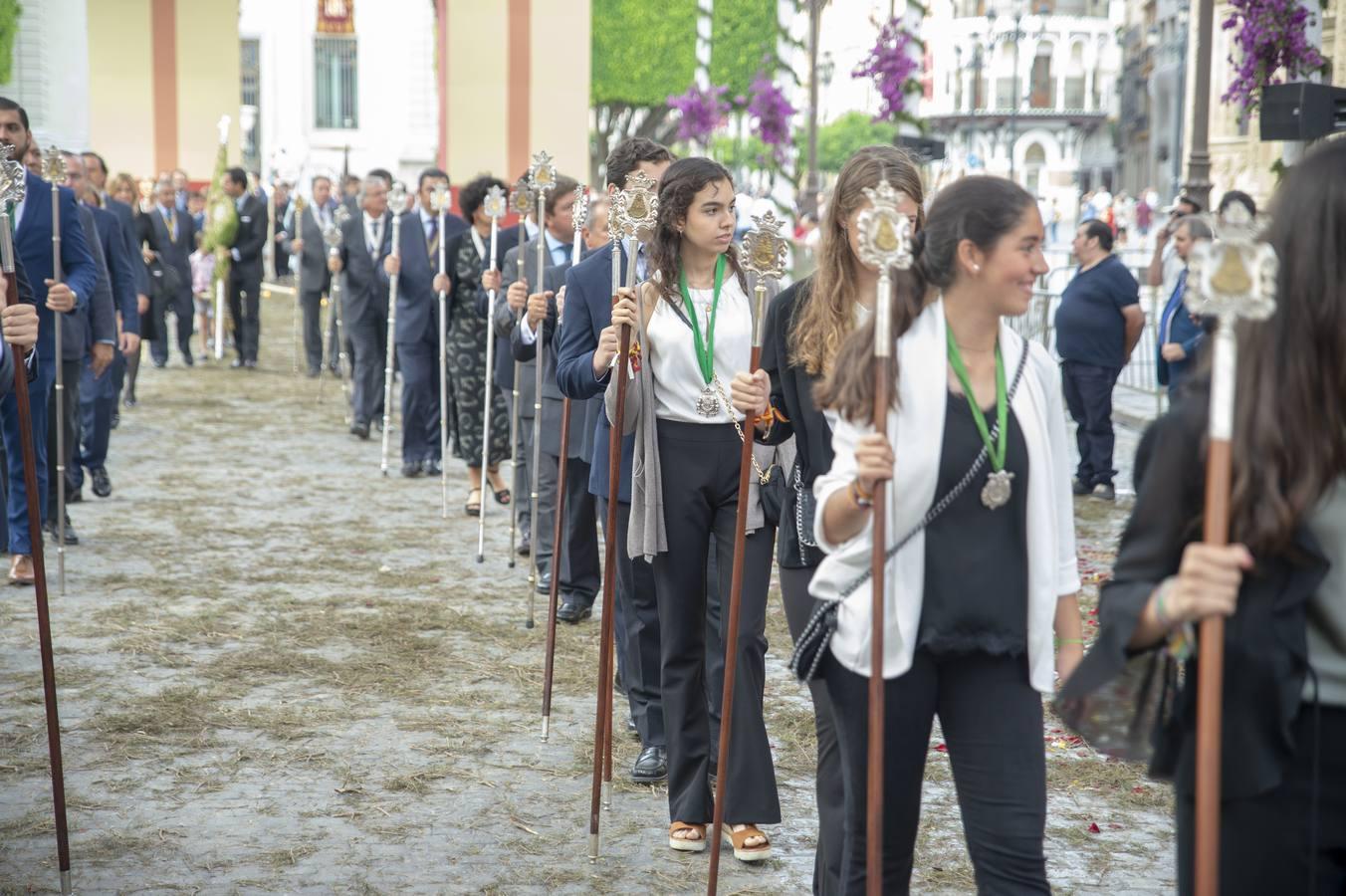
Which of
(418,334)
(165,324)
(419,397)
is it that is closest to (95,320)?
(418,334)

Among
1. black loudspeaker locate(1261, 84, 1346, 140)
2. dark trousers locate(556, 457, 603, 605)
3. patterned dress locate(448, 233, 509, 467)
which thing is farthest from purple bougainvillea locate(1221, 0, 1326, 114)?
dark trousers locate(556, 457, 603, 605)

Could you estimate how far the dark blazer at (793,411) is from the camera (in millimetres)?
4375

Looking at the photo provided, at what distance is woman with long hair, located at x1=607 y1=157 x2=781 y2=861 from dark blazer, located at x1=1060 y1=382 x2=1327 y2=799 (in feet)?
8.46

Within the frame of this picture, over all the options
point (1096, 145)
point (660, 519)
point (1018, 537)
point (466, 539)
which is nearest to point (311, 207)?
point (466, 539)

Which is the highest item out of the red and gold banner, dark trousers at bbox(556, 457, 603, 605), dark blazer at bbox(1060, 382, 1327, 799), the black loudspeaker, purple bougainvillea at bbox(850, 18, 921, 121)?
the red and gold banner

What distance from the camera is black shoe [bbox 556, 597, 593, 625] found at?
860cm

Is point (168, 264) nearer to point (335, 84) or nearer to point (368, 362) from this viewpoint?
point (368, 362)

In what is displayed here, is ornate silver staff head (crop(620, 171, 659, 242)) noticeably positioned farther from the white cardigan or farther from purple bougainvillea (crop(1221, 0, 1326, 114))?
purple bougainvillea (crop(1221, 0, 1326, 114))

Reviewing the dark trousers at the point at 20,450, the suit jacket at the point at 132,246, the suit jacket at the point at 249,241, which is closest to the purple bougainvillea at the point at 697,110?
the suit jacket at the point at 249,241

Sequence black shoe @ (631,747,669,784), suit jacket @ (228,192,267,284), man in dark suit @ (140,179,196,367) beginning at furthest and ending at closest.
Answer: suit jacket @ (228,192,267,284) → man in dark suit @ (140,179,196,367) → black shoe @ (631,747,669,784)

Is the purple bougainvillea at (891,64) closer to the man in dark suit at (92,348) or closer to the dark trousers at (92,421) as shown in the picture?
the man in dark suit at (92,348)

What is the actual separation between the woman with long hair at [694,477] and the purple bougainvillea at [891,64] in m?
13.5

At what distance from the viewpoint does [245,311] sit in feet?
70.7

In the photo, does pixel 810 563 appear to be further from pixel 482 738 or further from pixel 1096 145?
pixel 1096 145
